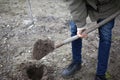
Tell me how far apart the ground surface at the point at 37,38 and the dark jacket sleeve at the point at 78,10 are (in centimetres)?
92

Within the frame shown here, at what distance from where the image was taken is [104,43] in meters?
2.57

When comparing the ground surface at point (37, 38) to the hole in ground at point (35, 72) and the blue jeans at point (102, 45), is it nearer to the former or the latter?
the hole in ground at point (35, 72)

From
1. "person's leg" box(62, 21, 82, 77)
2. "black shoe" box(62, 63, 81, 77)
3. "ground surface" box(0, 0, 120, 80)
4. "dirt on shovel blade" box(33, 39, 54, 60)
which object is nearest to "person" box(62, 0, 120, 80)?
"person's leg" box(62, 21, 82, 77)

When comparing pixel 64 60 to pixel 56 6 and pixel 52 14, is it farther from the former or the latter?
pixel 56 6

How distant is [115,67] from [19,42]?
5.02 ft

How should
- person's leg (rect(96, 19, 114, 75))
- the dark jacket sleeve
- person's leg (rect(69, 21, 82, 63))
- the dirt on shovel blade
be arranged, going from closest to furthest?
the dark jacket sleeve, person's leg (rect(96, 19, 114, 75)), person's leg (rect(69, 21, 82, 63)), the dirt on shovel blade

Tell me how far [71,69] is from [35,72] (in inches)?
19.6

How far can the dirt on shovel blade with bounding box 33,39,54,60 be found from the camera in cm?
328

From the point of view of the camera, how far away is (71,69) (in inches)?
122

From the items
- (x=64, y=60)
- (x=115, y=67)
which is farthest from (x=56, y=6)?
(x=115, y=67)

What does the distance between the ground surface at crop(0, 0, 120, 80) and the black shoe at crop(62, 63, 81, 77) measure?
59mm

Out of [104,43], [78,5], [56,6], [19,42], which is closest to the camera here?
[78,5]

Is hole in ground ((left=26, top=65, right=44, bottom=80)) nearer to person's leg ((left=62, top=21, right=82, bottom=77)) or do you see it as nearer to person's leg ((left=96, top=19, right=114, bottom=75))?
person's leg ((left=62, top=21, right=82, bottom=77))

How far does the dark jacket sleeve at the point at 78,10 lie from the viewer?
2334 millimetres
